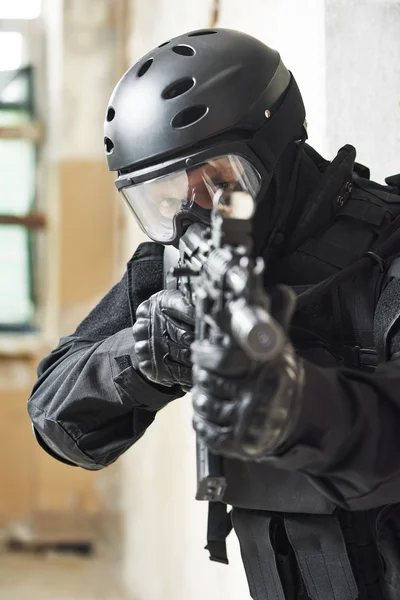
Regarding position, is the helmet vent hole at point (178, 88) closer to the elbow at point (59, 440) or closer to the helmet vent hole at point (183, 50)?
the helmet vent hole at point (183, 50)

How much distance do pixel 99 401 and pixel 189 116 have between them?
0.39m

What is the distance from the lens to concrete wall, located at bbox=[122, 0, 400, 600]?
1.50m

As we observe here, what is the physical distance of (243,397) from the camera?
27.9 inches

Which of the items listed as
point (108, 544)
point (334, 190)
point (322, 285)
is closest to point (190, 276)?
point (322, 285)

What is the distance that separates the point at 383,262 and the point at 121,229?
8.03 feet

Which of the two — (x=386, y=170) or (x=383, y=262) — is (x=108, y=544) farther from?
(x=383, y=262)

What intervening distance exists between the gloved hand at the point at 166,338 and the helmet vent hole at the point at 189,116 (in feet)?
0.65

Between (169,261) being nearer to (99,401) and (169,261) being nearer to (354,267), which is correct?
(99,401)

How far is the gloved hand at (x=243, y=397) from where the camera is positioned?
2.32ft

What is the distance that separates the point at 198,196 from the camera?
1.13 meters

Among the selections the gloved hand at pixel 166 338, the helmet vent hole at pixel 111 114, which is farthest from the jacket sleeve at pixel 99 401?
the helmet vent hole at pixel 111 114

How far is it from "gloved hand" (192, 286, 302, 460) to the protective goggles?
0.41 m

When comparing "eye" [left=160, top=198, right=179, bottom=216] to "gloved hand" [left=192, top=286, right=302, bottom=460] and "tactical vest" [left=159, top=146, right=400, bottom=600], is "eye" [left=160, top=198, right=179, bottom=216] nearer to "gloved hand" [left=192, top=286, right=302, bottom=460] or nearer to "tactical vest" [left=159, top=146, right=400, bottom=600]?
"tactical vest" [left=159, top=146, right=400, bottom=600]

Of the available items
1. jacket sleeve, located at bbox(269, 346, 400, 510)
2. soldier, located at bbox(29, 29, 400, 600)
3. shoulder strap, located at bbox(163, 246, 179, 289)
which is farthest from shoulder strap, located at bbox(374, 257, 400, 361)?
shoulder strap, located at bbox(163, 246, 179, 289)
